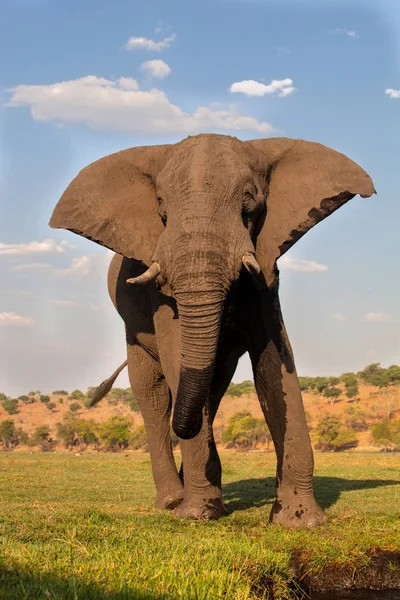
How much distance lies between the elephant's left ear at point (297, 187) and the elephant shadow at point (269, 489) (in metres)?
3.46

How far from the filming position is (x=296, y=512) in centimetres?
830

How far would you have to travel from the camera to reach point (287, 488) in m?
8.45

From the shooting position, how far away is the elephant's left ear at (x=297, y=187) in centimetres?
840

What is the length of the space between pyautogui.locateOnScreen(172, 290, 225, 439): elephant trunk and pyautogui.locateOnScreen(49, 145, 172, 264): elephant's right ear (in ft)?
5.41

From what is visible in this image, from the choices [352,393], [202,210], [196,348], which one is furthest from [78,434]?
[202,210]

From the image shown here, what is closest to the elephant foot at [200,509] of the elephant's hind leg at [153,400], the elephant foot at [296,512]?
the elephant foot at [296,512]

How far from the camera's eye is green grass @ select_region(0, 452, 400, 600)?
477 centimetres

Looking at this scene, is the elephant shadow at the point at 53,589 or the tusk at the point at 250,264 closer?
the elephant shadow at the point at 53,589

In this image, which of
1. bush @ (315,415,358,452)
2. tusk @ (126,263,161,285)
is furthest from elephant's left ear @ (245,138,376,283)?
bush @ (315,415,358,452)

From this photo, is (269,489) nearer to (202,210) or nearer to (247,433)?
(202,210)

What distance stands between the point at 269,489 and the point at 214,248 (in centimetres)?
657

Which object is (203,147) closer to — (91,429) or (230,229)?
(230,229)

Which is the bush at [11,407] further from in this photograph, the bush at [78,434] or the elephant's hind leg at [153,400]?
the elephant's hind leg at [153,400]

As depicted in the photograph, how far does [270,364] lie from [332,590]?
2.83 m
